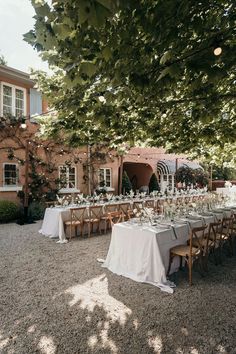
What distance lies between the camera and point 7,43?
812 cm

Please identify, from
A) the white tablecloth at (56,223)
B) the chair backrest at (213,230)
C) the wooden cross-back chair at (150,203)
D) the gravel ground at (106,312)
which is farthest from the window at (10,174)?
the chair backrest at (213,230)

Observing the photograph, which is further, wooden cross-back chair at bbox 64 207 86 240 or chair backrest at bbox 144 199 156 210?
chair backrest at bbox 144 199 156 210

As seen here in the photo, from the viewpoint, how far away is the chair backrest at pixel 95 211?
36.1ft

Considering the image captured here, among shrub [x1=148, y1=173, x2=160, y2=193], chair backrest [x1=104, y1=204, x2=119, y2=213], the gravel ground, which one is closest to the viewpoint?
the gravel ground

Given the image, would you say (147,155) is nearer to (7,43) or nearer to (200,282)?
(7,43)

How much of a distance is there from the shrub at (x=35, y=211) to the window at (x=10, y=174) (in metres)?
1.59

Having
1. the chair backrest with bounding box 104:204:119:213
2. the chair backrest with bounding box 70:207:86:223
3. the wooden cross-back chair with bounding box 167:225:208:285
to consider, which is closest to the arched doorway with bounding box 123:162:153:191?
the chair backrest with bounding box 104:204:119:213

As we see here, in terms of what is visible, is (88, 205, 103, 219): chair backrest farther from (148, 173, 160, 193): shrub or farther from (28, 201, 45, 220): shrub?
(148, 173, 160, 193): shrub

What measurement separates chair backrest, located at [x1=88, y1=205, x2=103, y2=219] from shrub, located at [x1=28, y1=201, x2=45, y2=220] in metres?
4.43

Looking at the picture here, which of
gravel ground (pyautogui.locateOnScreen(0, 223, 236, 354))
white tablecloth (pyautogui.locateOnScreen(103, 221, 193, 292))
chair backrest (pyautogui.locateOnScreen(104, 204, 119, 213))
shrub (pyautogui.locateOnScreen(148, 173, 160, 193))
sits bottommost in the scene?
gravel ground (pyautogui.locateOnScreen(0, 223, 236, 354))

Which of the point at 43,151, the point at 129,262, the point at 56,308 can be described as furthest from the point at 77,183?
the point at 56,308

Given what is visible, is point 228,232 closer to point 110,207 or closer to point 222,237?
point 222,237

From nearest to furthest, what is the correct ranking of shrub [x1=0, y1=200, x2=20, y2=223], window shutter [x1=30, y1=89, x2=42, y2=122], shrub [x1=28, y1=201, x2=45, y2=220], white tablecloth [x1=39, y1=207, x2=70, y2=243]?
white tablecloth [x1=39, y1=207, x2=70, y2=243]
shrub [x1=0, y1=200, x2=20, y2=223]
shrub [x1=28, y1=201, x2=45, y2=220]
window shutter [x1=30, y1=89, x2=42, y2=122]

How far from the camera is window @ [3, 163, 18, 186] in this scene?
46.8ft
